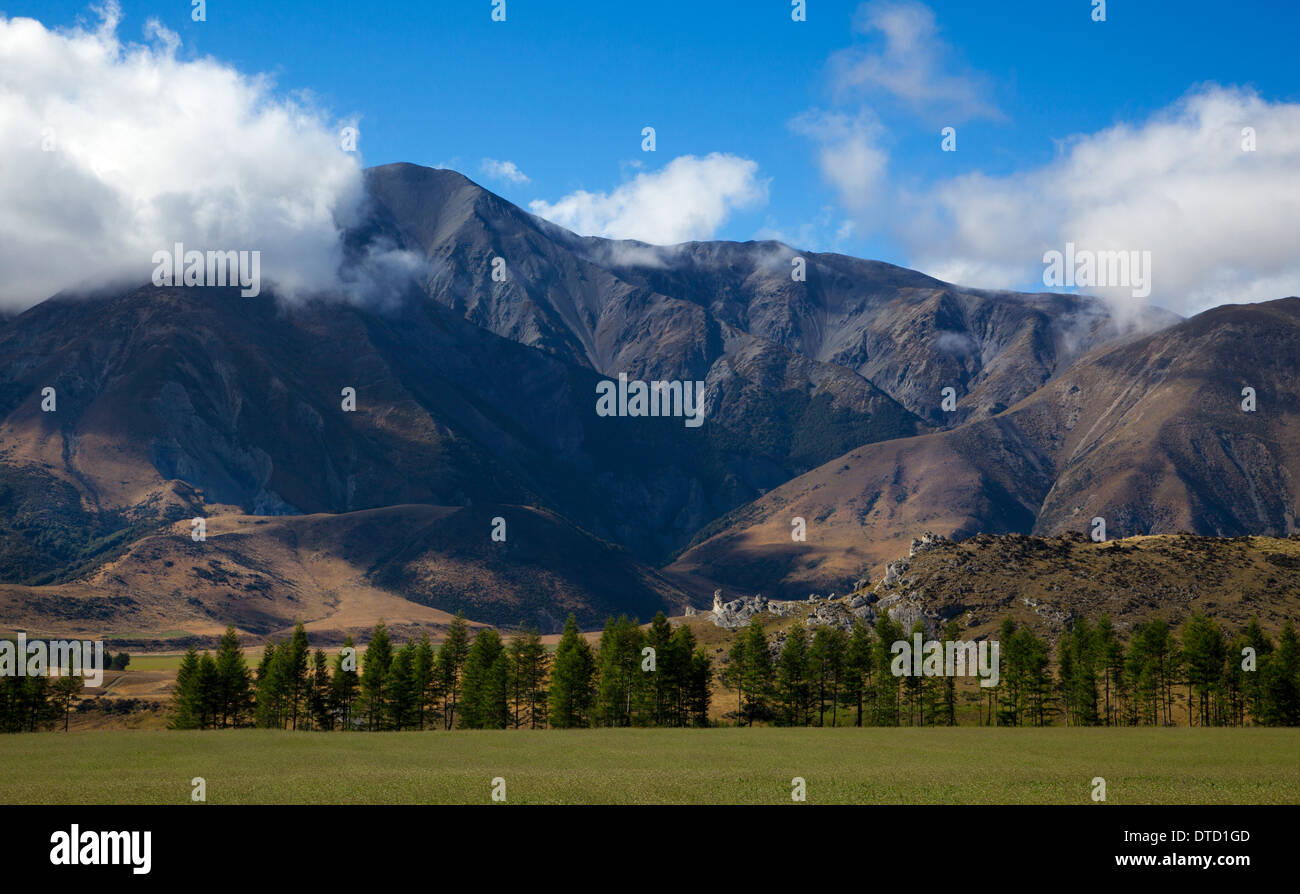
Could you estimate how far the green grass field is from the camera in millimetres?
56469

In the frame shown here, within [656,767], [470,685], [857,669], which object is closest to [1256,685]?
[857,669]

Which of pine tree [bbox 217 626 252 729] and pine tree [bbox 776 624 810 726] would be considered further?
pine tree [bbox 776 624 810 726]

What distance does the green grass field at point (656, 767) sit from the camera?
2223 inches

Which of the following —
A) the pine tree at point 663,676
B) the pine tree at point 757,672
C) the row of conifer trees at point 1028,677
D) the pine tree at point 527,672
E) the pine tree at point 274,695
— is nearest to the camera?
the pine tree at point 274,695

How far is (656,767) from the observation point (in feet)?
229

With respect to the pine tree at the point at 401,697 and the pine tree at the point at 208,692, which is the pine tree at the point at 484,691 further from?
the pine tree at the point at 208,692

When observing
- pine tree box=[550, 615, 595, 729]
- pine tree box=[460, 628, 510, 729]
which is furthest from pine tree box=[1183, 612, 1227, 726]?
pine tree box=[460, 628, 510, 729]

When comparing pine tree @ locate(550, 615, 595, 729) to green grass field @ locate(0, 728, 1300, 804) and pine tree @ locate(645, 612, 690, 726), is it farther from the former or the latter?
green grass field @ locate(0, 728, 1300, 804)

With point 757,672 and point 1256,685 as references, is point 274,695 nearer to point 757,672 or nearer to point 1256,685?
point 757,672

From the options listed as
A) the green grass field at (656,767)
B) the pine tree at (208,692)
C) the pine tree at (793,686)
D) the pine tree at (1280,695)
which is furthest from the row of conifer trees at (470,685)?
the pine tree at (1280,695)

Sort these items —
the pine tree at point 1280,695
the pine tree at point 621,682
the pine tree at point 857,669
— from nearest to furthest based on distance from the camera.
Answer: the pine tree at point 1280,695, the pine tree at point 621,682, the pine tree at point 857,669
